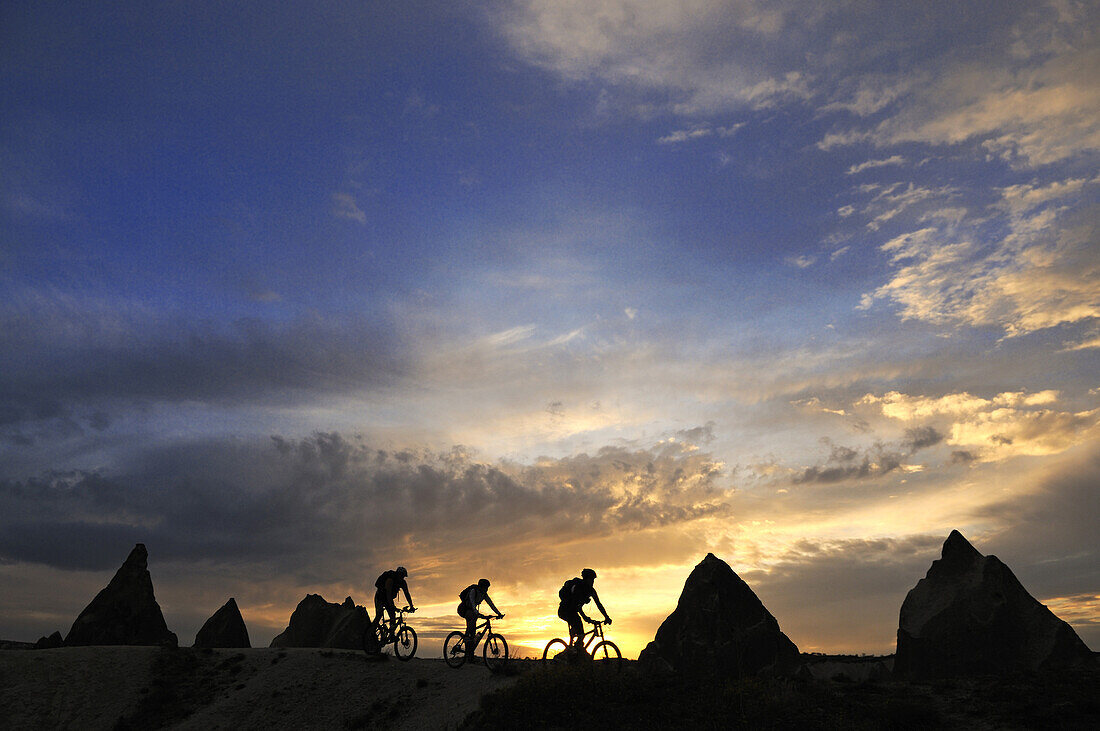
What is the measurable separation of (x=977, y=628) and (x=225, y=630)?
4988 centimetres

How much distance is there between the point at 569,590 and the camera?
2559cm

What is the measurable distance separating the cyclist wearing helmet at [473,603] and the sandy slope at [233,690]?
2222 mm

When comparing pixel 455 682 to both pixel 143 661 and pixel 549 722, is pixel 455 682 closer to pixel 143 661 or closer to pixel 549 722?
pixel 549 722

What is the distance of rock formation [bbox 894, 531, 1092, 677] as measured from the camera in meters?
41.8

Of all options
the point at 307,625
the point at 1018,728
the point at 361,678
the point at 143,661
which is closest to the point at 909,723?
the point at 1018,728

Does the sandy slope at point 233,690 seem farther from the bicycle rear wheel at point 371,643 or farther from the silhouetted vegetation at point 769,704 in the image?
the silhouetted vegetation at point 769,704

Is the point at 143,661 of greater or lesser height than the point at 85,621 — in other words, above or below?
below

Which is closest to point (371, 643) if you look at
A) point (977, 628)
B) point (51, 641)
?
point (51, 641)

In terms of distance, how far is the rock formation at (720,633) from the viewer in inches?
1895

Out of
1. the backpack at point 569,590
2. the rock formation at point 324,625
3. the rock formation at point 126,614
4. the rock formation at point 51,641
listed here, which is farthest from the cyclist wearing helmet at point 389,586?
the rock formation at point 51,641

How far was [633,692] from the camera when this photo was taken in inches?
982

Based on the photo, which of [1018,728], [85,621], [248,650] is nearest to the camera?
[1018,728]

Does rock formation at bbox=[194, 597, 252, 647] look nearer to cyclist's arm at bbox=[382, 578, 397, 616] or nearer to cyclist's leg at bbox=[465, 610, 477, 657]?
cyclist's arm at bbox=[382, 578, 397, 616]

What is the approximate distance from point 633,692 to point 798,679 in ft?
25.1
